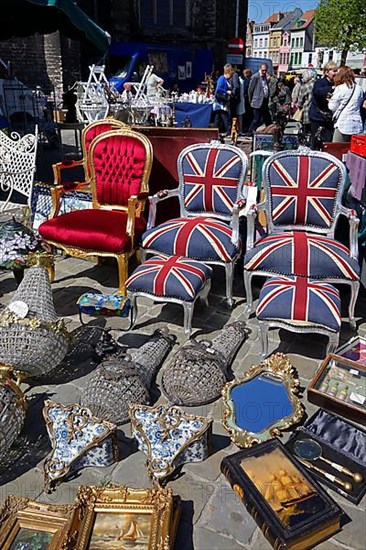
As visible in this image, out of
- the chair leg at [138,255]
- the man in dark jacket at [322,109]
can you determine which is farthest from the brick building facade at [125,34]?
the chair leg at [138,255]

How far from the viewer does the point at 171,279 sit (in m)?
3.75

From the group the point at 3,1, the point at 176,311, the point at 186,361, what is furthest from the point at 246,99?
the point at 186,361

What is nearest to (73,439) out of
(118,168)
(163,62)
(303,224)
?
(303,224)

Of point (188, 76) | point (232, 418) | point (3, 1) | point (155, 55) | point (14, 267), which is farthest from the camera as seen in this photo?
point (188, 76)

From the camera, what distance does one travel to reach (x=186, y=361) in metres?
3.20

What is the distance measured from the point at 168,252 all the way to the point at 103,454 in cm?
195

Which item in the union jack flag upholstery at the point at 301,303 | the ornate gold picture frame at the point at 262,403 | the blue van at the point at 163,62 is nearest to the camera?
the ornate gold picture frame at the point at 262,403

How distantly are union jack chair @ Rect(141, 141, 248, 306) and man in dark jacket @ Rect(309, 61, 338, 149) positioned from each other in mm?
4035

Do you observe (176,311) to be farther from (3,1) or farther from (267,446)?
(3,1)

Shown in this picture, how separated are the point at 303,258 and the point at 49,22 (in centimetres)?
676

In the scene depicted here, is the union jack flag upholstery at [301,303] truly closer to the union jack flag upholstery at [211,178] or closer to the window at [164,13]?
the union jack flag upholstery at [211,178]

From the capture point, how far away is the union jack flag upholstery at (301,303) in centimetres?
329

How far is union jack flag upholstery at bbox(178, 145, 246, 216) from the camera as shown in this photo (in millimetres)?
4469

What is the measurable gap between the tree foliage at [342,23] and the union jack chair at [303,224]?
105 feet
